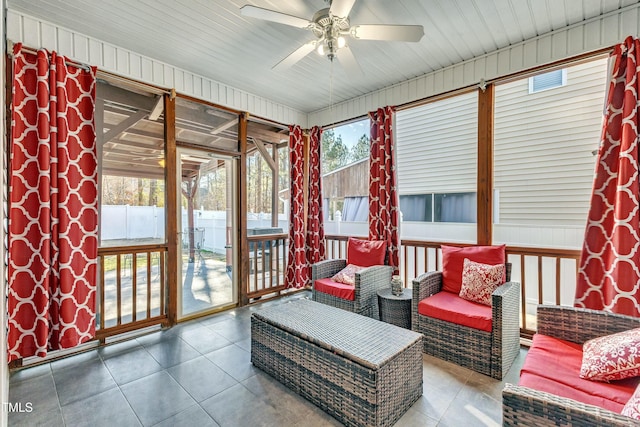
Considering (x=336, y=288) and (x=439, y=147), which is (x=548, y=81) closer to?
(x=439, y=147)

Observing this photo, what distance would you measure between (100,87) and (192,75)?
930 mm

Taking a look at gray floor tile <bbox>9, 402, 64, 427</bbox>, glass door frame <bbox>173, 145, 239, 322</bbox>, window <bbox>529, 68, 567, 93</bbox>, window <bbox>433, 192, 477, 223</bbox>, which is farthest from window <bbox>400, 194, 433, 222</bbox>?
gray floor tile <bbox>9, 402, 64, 427</bbox>

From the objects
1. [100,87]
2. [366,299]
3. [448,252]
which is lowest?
[366,299]

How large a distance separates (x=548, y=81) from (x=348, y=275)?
3829mm

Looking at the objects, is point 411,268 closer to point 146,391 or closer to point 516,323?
point 516,323

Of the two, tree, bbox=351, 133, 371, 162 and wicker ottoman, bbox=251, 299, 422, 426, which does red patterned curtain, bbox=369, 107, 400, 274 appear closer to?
tree, bbox=351, 133, 371, 162

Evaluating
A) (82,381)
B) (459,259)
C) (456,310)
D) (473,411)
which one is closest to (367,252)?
(459,259)

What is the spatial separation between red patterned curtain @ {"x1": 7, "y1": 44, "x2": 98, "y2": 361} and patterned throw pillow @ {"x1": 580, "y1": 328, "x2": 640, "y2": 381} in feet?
11.9

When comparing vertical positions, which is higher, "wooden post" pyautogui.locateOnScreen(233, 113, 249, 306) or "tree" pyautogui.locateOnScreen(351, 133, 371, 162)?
"tree" pyautogui.locateOnScreen(351, 133, 371, 162)

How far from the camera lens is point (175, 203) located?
3.34m

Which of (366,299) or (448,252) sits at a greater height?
(448,252)

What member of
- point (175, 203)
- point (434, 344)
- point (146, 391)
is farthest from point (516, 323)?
point (175, 203)

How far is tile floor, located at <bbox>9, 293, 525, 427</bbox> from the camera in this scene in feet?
6.22

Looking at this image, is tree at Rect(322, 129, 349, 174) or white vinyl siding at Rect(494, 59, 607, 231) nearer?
white vinyl siding at Rect(494, 59, 607, 231)
